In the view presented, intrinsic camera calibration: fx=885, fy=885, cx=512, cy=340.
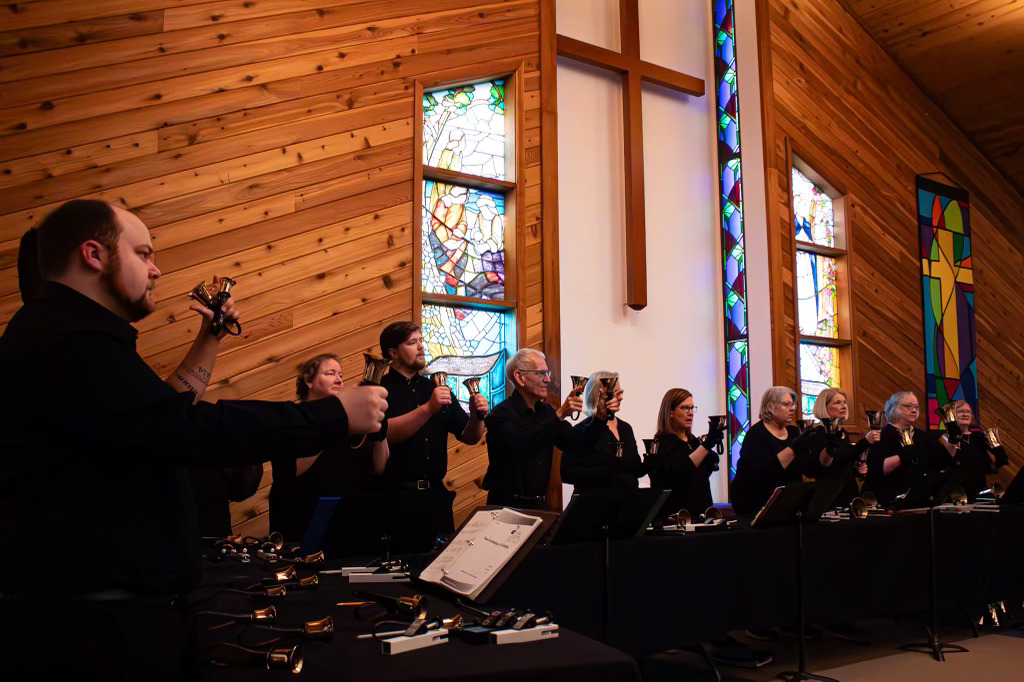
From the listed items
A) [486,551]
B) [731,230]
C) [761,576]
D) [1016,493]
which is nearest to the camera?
[486,551]

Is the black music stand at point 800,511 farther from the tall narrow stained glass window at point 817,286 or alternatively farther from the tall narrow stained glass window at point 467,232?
the tall narrow stained glass window at point 817,286

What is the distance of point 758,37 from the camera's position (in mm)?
6902

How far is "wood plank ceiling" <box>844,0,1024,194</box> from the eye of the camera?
709 cm

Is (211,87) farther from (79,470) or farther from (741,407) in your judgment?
(741,407)

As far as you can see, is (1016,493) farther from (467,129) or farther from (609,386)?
(467,129)

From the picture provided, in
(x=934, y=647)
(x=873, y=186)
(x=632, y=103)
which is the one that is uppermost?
(x=632, y=103)

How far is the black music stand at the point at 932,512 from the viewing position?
398 centimetres

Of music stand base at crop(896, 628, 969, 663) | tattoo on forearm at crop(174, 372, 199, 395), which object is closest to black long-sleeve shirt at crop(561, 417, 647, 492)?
music stand base at crop(896, 628, 969, 663)

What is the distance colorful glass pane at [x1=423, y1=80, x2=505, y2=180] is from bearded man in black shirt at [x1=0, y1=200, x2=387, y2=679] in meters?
4.09

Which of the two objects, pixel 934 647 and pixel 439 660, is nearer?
pixel 439 660

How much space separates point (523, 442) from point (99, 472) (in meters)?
2.54

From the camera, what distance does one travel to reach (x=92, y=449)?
1.29m

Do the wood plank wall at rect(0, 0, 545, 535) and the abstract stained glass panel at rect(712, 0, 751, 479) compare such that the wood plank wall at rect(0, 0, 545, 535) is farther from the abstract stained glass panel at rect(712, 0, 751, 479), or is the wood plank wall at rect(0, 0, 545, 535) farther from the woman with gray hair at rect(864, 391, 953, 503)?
the woman with gray hair at rect(864, 391, 953, 503)

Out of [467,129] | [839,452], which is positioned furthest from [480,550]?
[467,129]
